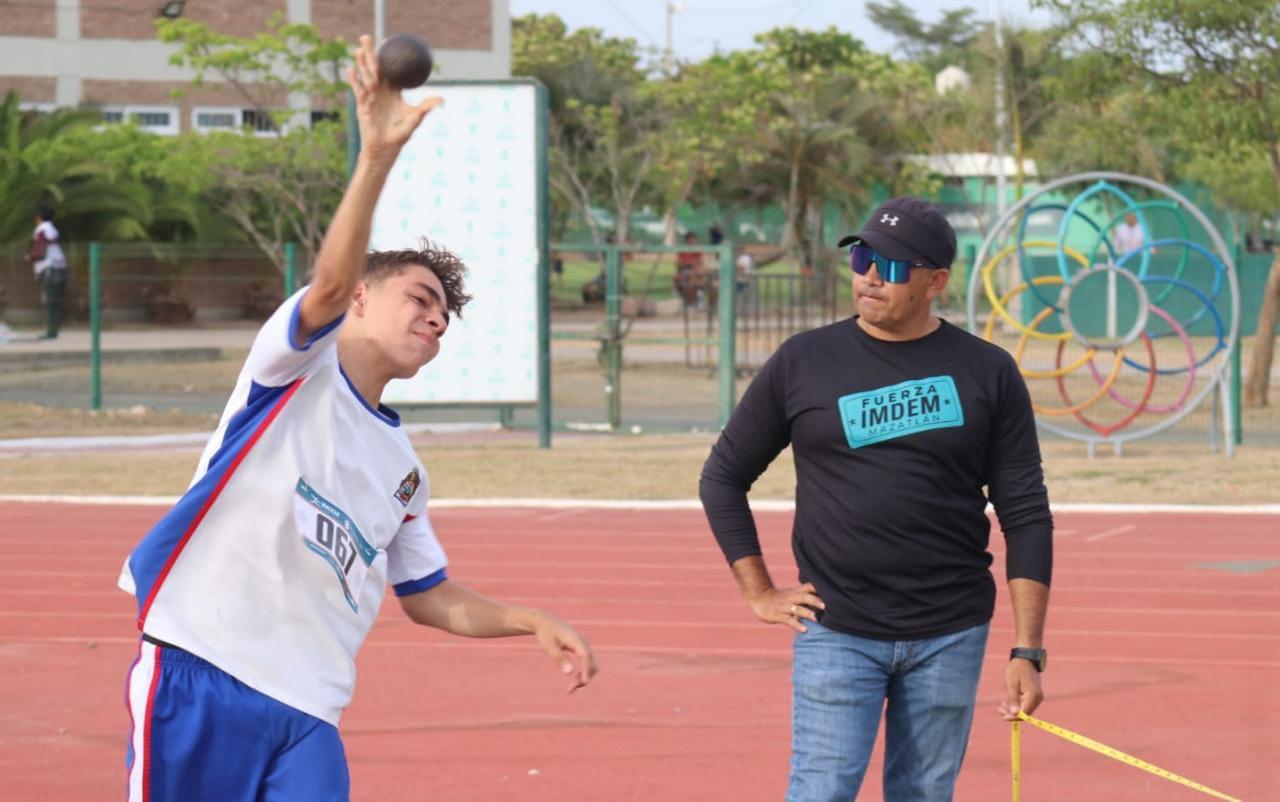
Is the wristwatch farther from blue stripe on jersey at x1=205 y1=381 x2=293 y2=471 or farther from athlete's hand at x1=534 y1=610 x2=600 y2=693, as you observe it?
blue stripe on jersey at x1=205 y1=381 x2=293 y2=471

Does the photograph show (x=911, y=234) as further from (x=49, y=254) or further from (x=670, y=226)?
(x=670, y=226)

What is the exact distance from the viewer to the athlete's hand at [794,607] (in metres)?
4.49

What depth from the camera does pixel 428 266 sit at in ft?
12.8

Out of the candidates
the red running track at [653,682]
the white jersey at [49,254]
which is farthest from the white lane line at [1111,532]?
the white jersey at [49,254]

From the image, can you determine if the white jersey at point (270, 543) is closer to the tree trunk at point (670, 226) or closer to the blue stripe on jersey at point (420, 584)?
the blue stripe on jersey at point (420, 584)

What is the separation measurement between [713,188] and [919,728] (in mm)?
52954

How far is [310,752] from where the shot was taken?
12.2 ft

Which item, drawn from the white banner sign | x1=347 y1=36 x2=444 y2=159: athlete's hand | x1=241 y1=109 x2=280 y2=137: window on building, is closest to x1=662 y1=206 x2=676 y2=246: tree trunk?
x1=241 y1=109 x2=280 y2=137: window on building

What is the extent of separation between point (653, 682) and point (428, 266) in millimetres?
4747

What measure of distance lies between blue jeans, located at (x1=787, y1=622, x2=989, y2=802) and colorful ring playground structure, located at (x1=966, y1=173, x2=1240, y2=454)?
38.1 feet

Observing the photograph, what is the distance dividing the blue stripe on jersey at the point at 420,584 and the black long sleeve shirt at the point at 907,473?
2.88 ft

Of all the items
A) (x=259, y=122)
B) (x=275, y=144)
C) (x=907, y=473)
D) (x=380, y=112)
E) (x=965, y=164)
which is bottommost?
(x=907, y=473)

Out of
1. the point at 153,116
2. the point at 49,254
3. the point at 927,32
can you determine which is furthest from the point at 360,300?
the point at 927,32

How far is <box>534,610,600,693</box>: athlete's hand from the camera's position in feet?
13.6
